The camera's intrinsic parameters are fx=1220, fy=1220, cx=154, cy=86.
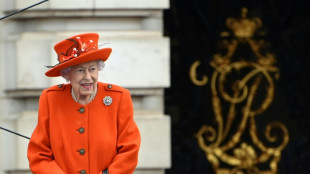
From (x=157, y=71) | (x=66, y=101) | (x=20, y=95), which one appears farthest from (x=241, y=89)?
(x=66, y=101)

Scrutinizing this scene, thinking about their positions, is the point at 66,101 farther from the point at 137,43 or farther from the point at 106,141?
the point at 137,43

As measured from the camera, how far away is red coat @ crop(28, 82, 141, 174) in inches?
267

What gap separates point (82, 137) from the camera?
6.81m

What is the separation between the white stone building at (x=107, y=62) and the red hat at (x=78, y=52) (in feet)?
7.13

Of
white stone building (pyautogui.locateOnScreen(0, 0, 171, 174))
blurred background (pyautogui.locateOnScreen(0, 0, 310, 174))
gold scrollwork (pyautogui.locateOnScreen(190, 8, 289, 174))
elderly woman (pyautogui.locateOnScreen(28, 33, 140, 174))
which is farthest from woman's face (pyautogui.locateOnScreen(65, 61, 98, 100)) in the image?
gold scrollwork (pyautogui.locateOnScreen(190, 8, 289, 174))

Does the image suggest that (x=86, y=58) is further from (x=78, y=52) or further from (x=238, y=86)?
(x=238, y=86)

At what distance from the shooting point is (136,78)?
29.5 ft

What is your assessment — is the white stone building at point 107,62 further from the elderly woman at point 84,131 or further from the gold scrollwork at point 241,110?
the elderly woman at point 84,131

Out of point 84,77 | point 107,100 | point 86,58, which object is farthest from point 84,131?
point 86,58

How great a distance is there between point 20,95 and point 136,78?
87cm

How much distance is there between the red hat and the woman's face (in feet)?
0.15

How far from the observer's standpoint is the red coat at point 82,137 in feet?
22.2

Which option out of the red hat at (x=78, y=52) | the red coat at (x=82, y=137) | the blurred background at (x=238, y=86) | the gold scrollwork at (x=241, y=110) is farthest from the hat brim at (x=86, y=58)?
the gold scrollwork at (x=241, y=110)

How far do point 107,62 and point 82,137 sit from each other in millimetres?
2152
